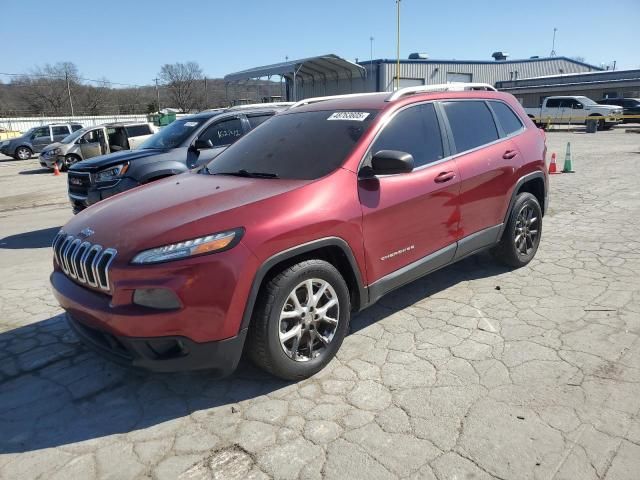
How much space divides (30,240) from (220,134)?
3.37 meters

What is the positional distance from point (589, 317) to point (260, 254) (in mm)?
2778

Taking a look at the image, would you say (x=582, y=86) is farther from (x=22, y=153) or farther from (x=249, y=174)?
(x=249, y=174)

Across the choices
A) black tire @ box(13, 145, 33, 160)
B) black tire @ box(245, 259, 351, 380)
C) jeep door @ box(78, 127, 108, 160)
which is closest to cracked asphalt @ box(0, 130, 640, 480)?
black tire @ box(245, 259, 351, 380)

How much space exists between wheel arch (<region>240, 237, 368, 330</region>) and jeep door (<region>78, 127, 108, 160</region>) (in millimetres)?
Result: 16705

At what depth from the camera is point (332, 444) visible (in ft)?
8.14

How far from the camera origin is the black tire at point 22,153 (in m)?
24.7

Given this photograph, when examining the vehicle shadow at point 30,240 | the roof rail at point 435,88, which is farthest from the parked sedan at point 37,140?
the roof rail at point 435,88

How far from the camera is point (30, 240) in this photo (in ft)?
24.2

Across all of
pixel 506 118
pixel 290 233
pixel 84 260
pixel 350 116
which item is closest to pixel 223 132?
pixel 350 116

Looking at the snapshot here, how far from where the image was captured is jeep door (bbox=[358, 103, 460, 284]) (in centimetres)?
331

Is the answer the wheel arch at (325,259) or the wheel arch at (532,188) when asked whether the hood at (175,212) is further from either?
the wheel arch at (532,188)

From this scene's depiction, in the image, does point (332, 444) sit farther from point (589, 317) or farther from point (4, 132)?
point (4, 132)

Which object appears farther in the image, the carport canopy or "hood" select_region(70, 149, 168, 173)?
the carport canopy

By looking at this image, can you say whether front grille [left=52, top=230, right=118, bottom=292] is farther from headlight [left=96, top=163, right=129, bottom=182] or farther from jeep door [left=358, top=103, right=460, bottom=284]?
headlight [left=96, top=163, right=129, bottom=182]
